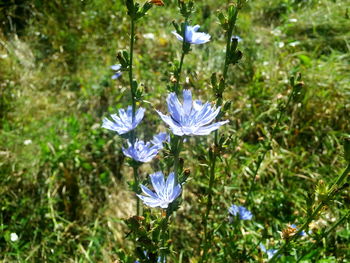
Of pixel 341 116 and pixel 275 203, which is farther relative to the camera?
pixel 341 116

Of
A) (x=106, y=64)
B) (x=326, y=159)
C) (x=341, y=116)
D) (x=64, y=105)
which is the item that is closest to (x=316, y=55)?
(x=341, y=116)

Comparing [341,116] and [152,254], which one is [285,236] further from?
[341,116]

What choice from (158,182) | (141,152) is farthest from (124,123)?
(158,182)

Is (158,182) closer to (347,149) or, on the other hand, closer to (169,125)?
(169,125)

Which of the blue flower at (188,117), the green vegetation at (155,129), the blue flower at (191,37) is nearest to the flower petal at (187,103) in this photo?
the blue flower at (188,117)

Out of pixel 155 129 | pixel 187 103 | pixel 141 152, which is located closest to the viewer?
pixel 187 103

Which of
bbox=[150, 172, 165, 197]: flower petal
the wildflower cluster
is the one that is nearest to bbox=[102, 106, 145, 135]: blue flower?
the wildflower cluster

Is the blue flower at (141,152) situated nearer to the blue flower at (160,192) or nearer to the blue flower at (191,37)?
the blue flower at (160,192)
